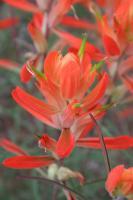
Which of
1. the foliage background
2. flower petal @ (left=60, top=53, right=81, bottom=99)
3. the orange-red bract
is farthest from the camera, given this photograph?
the foliage background

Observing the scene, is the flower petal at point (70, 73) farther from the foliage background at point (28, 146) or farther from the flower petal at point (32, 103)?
the foliage background at point (28, 146)

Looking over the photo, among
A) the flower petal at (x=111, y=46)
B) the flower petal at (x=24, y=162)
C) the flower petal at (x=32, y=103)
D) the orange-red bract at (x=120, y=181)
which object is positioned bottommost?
the flower petal at (x=24, y=162)

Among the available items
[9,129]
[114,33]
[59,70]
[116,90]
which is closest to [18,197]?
[9,129]

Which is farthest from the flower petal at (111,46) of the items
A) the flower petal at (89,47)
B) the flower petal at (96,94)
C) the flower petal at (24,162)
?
the flower petal at (24,162)

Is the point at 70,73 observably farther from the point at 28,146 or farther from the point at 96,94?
the point at 28,146

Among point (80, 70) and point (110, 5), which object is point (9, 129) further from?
point (80, 70)

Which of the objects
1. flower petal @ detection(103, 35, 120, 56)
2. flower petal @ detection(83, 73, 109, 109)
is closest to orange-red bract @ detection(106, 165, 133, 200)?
flower petal @ detection(83, 73, 109, 109)

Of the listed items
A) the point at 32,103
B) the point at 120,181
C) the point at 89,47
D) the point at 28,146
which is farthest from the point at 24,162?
the point at 28,146

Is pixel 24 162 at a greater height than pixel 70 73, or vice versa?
pixel 70 73

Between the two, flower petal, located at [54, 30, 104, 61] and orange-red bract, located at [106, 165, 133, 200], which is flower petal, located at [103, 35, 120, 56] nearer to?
flower petal, located at [54, 30, 104, 61]
